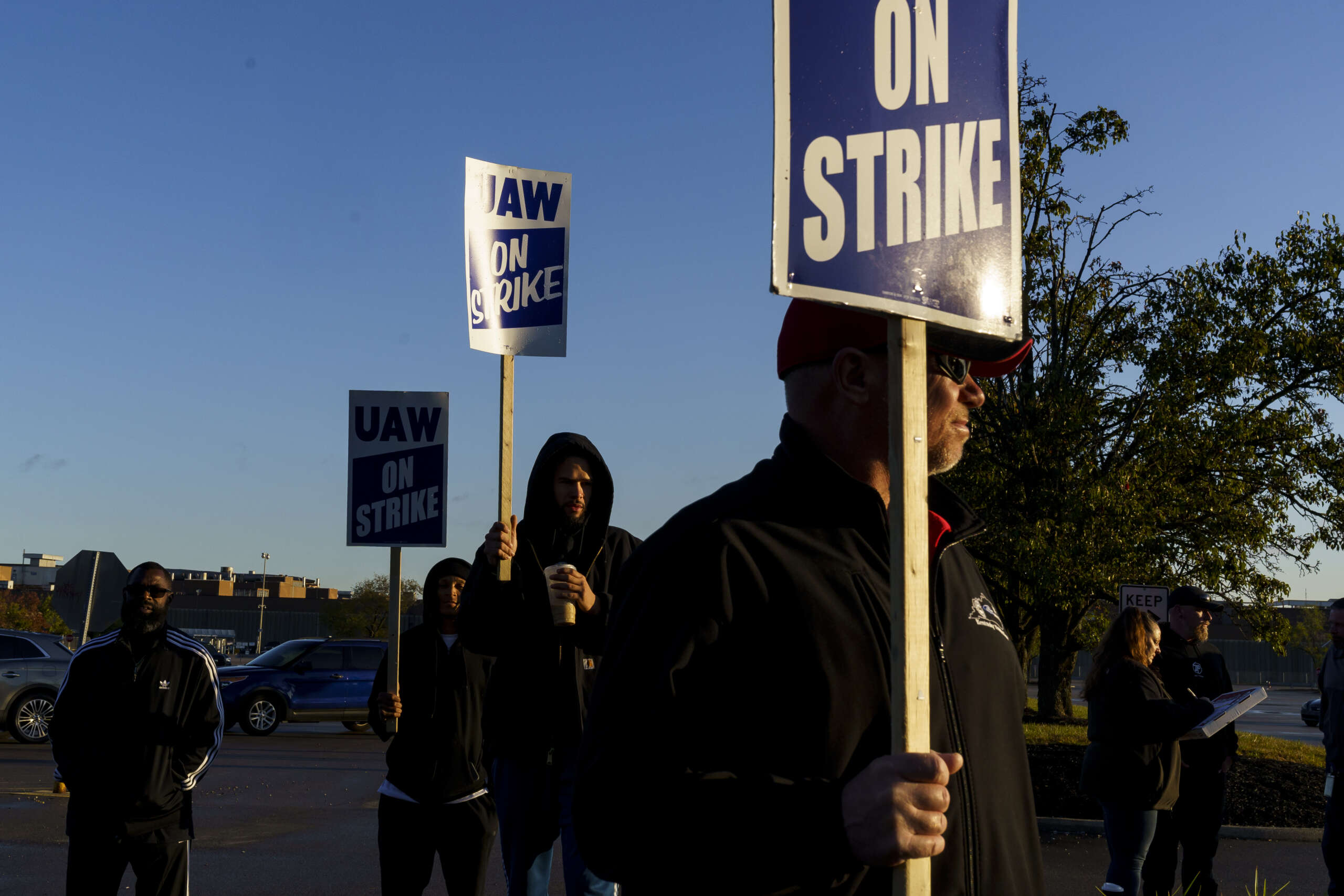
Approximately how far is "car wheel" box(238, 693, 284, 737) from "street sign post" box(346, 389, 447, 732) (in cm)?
1473

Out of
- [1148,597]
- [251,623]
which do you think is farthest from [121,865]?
[251,623]

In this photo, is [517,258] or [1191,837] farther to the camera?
[1191,837]

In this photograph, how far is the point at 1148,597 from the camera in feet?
46.7

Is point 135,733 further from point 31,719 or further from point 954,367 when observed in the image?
point 31,719

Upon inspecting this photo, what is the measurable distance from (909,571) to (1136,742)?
535 cm

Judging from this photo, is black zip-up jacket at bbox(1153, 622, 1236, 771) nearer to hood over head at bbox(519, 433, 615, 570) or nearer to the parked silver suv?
hood over head at bbox(519, 433, 615, 570)

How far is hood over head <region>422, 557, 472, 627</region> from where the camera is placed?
17.7 feet

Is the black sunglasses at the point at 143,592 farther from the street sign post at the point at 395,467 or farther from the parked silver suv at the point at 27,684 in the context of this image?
Result: the parked silver suv at the point at 27,684

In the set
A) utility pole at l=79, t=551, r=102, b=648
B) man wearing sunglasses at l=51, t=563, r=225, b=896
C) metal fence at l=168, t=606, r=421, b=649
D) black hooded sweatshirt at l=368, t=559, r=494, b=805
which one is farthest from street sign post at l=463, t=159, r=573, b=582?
metal fence at l=168, t=606, r=421, b=649

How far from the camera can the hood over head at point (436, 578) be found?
5387 millimetres

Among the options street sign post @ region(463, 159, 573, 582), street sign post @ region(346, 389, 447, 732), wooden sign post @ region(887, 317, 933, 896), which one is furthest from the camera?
street sign post @ region(346, 389, 447, 732)

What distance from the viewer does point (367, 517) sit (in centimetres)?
691

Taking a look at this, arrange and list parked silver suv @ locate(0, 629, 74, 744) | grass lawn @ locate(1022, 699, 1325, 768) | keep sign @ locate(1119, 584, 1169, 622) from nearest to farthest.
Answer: keep sign @ locate(1119, 584, 1169, 622), grass lawn @ locate(1022, 699, 1325, 768), parked silver suv @ locate(0, 629, 74, 744)

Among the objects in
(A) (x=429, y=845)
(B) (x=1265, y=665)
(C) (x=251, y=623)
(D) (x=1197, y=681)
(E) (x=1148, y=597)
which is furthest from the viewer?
(C) (x=251, y=623)
